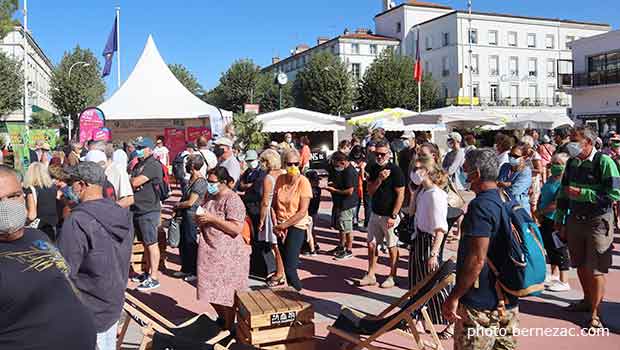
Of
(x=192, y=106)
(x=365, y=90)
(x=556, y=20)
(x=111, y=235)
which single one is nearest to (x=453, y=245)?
(x=111, y=235)

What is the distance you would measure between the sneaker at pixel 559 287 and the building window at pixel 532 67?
2451 inches

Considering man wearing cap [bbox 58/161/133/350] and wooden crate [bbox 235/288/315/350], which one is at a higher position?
man wearing cap [bbox 58/161/133/350]

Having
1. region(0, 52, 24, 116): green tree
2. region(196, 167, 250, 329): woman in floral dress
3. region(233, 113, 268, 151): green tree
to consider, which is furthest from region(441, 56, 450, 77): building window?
region(196, 167, 250, 329): woman in floral dress

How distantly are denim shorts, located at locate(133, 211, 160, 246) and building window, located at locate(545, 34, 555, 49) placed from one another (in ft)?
219

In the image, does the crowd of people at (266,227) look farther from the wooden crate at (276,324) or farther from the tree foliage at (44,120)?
the tree foliage at (44,120)

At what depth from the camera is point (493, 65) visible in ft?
203

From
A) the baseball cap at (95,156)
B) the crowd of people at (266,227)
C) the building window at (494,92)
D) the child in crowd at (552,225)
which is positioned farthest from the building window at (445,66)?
the baseball cap at (95,156)

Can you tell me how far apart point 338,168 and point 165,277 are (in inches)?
122

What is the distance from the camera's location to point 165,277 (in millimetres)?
7609

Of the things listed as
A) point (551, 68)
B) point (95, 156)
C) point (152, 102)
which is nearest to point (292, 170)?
point (95, 156)

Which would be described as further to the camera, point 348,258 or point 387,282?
point 348,258

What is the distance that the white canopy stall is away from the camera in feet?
56.3

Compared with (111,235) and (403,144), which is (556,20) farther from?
(111,235)

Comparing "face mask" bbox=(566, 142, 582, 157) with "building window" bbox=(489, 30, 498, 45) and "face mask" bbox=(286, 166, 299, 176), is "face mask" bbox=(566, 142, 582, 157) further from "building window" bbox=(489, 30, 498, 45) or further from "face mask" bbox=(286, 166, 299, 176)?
"building window" bbox=(489, 30, 498, 45)
